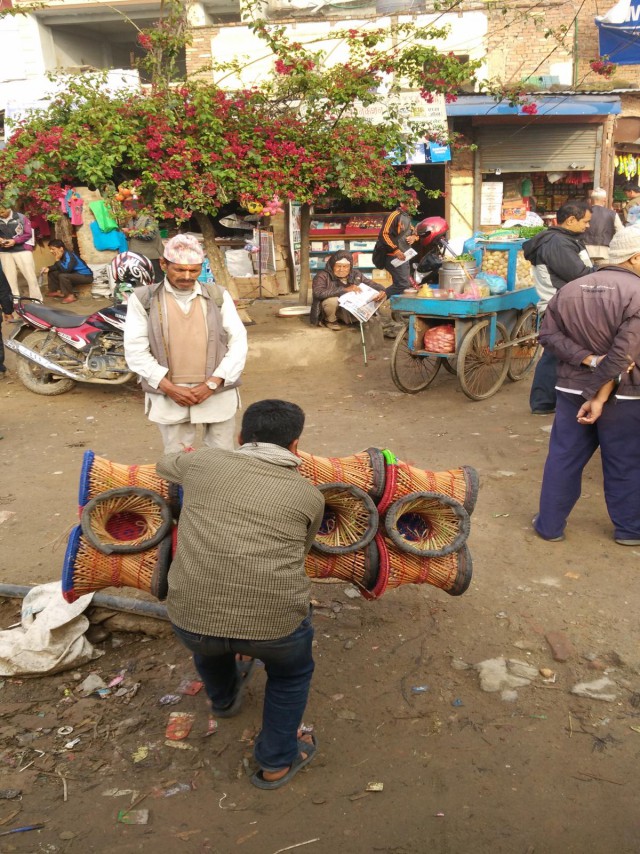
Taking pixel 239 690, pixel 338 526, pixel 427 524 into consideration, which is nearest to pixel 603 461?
pixel 427 524

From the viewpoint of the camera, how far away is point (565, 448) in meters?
4.40

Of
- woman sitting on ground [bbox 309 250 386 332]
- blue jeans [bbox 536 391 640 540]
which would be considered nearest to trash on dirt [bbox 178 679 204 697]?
blue jeans [bbox 536 391 640 540]

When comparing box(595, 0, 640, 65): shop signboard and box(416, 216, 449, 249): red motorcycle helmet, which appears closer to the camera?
box(595, 0, 640, 65): shop signboard

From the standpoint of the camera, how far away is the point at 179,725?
3068 millimetres

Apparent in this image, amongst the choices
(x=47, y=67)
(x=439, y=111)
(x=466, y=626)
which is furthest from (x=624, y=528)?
(x=47, y=67)

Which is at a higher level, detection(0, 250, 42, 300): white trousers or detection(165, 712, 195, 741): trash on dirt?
detection(0, 250, 42, 300): white trousers

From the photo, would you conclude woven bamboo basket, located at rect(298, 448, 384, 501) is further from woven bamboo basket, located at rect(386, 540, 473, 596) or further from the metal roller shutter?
the metal roller shutter

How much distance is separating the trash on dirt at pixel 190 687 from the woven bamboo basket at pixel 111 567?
574 millimetres

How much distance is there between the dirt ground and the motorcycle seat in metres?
3.54

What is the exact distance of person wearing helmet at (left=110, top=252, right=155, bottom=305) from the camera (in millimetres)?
8031

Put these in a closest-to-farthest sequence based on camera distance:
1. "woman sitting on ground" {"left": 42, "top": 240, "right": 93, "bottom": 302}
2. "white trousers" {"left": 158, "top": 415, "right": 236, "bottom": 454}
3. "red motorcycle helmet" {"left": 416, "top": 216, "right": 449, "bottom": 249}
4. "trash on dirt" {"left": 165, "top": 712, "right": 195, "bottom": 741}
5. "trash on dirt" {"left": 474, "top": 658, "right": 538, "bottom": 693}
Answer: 1. "trash on dirt" {"left": 165, "top": 712, "right": 195, "bottom": 741}
2. "trash on dirt" {"left": 474, "top": 658, "right": 538, "bottom": 693}
3. "white trousers" {"left": 158, "top": 415, "right": 236, "bottom": 454}
4. "red motorcycle helmet" {"left": 416, "top": 216, "right": 449, "bottom": 249}
5. "woman sitting on ground" {"left": 42, "top": 240, "right": 93, "bottom": 302}

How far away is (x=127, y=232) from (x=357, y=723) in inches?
290

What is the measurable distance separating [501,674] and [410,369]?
5407 millimetres

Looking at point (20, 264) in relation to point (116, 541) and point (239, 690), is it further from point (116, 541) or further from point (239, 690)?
point (239, 690)
